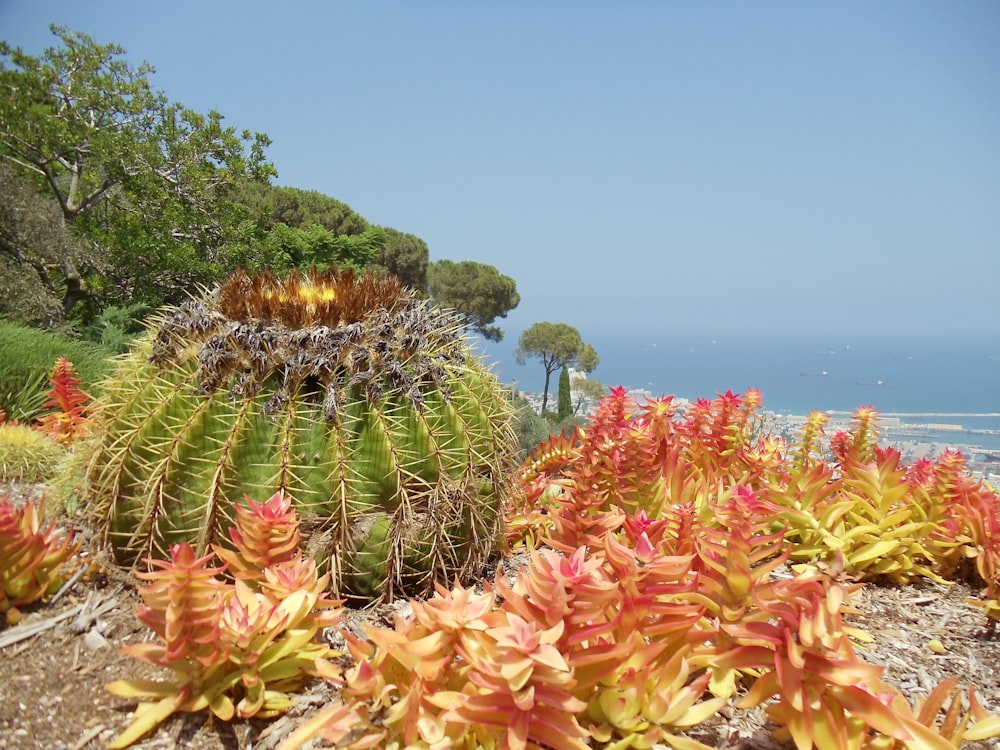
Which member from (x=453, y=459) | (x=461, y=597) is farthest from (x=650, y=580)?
(x=453, y=459)

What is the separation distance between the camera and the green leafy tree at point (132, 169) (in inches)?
626

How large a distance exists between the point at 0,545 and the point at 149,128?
18.2 m

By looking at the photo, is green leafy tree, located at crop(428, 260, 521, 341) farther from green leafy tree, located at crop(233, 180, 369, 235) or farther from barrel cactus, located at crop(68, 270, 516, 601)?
barrel cactus, located at crop(68, 270, 516, 601)

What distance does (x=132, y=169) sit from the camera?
16.3 meters

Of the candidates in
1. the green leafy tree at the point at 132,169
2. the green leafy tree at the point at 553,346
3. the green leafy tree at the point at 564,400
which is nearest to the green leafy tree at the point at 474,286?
the green leafy tree at the point at 553,346

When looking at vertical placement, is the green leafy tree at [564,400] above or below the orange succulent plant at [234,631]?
below

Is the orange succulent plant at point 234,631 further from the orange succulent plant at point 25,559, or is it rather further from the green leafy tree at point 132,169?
the green leafy tree at point 132,169

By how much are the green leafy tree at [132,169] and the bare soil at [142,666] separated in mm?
14178

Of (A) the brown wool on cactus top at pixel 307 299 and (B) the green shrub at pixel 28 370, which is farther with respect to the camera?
(B) the green shrub at pixel 28 370

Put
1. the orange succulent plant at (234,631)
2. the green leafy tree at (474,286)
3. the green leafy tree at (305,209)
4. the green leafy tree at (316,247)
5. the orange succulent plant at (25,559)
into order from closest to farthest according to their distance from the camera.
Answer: the orange succulent plant at (234,631)
the orange succulent plant at (25,559)
the green leafy tree at (316,247)
the green leafy tree at (305,209)
the green leafy tree at (474,286)

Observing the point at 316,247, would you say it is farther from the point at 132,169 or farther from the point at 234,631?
the point at 234,631

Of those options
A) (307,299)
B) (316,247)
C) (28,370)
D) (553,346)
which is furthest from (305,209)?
(307,299)

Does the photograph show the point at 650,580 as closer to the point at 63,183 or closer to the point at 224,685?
the point at 224,685

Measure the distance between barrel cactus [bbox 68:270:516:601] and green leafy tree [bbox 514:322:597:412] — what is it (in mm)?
36537
